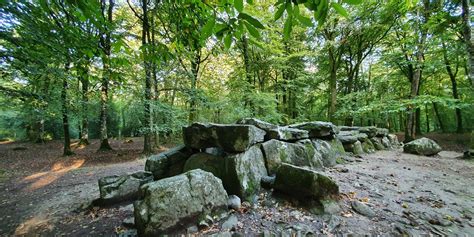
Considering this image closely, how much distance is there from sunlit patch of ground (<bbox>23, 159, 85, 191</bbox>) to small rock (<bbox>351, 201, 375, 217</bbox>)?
7.06 metres

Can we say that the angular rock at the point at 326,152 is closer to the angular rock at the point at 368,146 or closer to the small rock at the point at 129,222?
the angular rock at the point at 368,146

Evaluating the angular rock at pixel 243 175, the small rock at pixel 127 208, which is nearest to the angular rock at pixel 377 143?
the angular rock at pixel 243 175

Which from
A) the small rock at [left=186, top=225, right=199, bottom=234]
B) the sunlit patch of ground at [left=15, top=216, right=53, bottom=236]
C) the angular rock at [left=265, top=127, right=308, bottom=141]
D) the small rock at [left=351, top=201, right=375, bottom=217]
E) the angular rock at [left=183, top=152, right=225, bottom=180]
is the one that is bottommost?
the sunlit patch of ground at [left=15, top=216, right=53, bottom=236]

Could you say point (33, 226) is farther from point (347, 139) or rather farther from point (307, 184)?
point (347, 139)

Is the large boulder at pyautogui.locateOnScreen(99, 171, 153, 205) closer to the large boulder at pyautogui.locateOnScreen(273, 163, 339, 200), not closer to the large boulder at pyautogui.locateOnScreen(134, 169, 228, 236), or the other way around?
the large boulder at pyautogui.locateOnScreen(134, 169, 228, 236)

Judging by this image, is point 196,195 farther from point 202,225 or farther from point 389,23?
point 389,23

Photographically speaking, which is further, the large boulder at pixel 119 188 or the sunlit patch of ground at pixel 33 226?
the large boulder at pixel 119 188

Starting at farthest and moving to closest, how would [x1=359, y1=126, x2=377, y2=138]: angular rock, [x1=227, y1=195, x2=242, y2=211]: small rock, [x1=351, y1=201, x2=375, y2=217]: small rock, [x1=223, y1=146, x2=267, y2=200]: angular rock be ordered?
[x1=359, y1=126, x2=377, y2=138]: angular rock
[x1=223, y1=146, x2=267, y2=200]: angular rock
[x1=227, y1=195, x2=242, y2=211]: small rock
[x1=351, y1=201, x2=375, y2=217]: small rock

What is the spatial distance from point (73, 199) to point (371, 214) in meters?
5.17

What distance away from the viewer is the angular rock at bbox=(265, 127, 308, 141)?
4.46m

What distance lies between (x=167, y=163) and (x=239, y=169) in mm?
1810

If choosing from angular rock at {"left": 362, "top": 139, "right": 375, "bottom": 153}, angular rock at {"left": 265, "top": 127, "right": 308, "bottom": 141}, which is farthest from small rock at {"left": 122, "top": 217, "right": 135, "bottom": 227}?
angular rock at {"left": 362, "top": 139, "right": 375, "bottom": 153}

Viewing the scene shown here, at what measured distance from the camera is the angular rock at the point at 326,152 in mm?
5090

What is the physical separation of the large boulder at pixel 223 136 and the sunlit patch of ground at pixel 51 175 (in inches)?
181
